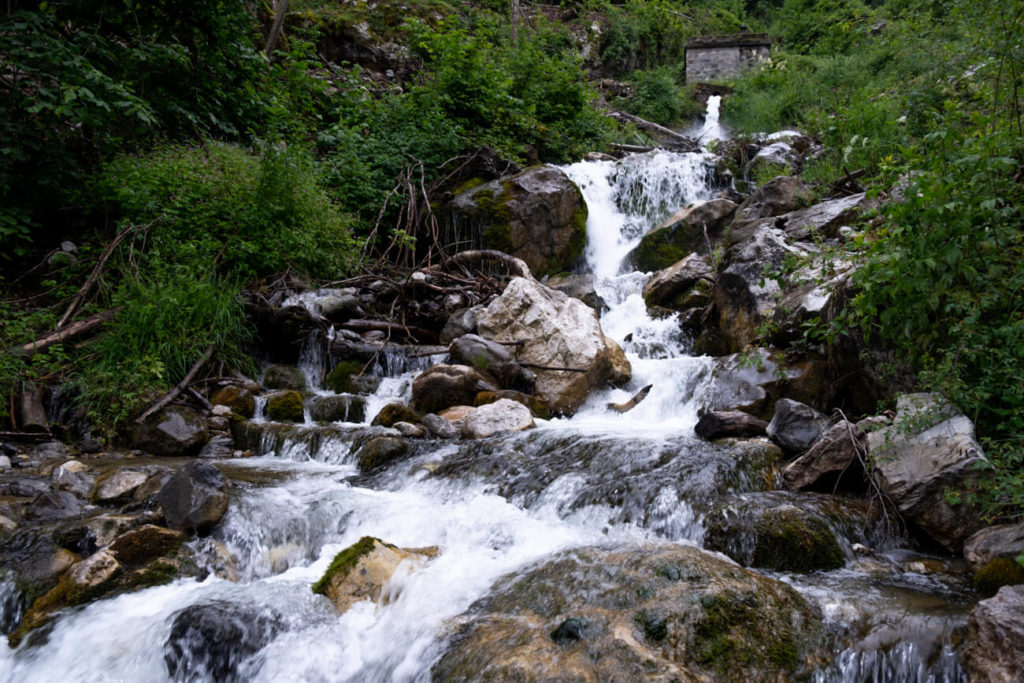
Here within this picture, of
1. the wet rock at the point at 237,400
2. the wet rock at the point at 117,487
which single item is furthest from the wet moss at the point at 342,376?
the wet rock at the point at 117,487

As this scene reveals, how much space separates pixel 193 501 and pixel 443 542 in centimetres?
159

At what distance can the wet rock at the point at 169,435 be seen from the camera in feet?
17.7

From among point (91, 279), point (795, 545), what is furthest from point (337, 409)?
point (795, 545)

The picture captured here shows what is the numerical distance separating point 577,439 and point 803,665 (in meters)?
2.71

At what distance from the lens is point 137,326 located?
600cm

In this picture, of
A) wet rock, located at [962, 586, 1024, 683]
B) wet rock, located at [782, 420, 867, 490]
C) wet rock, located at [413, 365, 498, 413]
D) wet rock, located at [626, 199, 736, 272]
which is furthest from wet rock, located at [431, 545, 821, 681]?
wet rock, located at [626, 199, 736, 272]

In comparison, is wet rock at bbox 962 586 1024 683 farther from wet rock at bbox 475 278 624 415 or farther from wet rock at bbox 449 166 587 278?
wet rock at bbox 449 166 587 278

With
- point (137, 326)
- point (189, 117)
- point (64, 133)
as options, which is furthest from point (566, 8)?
point (137, 326)

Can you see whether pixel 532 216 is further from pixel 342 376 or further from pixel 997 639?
pixel 997 639

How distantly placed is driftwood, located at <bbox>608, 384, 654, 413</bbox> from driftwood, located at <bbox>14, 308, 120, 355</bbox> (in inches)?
216

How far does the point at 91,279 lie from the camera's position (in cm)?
642

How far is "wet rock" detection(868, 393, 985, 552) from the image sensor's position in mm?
3074

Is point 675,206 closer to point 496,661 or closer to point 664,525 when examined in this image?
point 664,525

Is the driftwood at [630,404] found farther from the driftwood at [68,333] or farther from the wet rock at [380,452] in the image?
the driftwood at [68,333]
